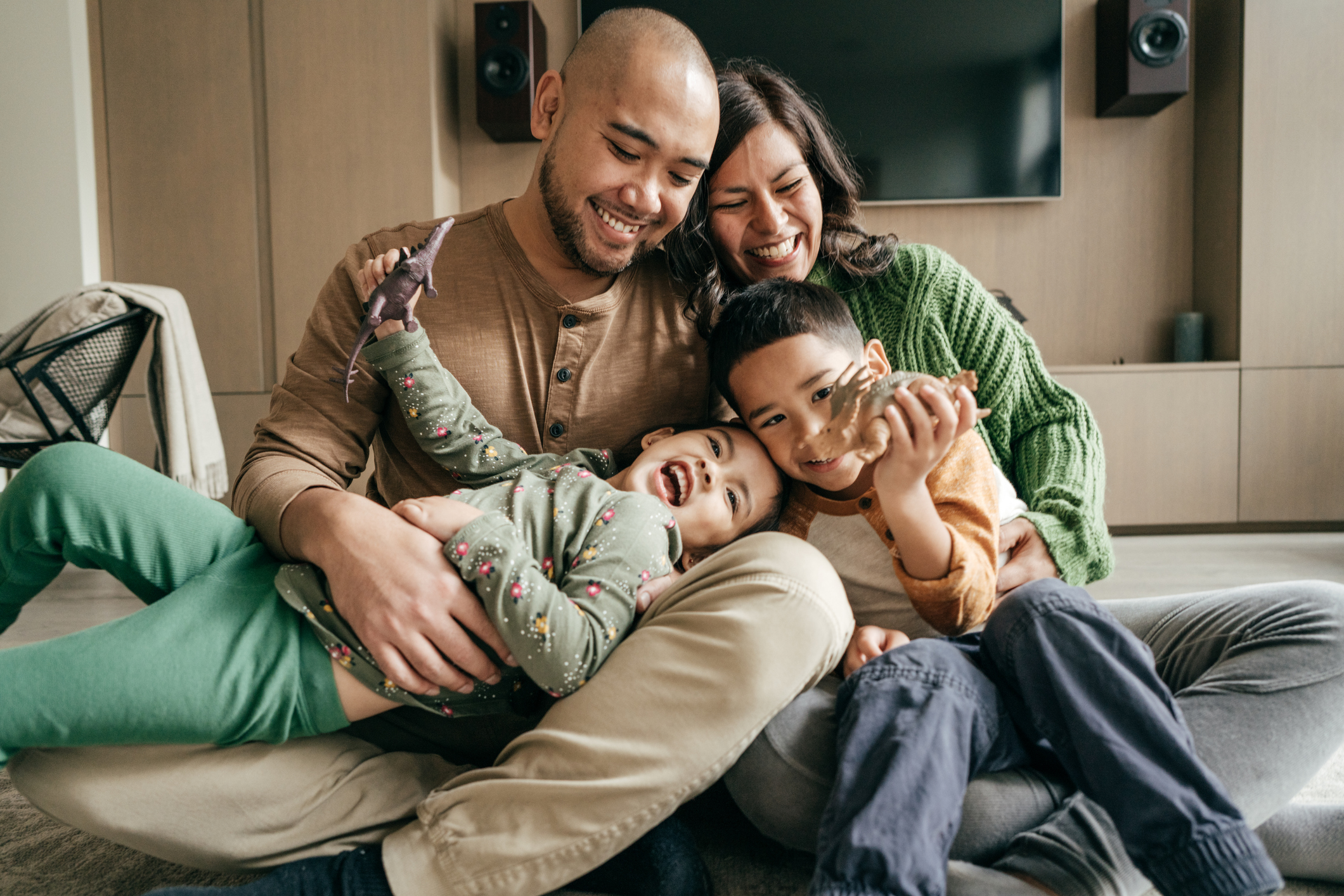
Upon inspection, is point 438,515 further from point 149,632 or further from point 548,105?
point 548,105

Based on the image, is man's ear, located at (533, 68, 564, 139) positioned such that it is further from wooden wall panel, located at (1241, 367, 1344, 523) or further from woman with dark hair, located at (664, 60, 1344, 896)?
wooden wall panel, located at (1241, 367, 1344, 523)

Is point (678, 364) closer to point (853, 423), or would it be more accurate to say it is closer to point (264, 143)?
point (853, 423)

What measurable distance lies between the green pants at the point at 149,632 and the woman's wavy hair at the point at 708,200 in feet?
2.46

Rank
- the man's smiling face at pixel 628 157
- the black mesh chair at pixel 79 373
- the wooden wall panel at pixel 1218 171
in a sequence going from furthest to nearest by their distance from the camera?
1. the wooden wall panel at pixel 1218 171
2. the black mesh chair at pixel 79 373
3. the man's smiling face at pixel 628 157

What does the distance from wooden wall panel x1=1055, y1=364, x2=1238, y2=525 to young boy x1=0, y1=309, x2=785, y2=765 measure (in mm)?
2867

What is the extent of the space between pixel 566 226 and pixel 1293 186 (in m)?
3.34

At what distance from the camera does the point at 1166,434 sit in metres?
3.30

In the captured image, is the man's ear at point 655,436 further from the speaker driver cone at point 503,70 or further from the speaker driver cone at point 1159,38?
the speaker driver cone at point 1159,38

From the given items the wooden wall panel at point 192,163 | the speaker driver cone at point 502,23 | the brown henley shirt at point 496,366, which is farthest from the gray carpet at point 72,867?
the speaker driver cone at point 502,23

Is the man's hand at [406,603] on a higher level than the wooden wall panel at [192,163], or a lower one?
lower

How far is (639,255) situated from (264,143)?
286 centimetres

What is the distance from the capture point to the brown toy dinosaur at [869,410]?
854 mm

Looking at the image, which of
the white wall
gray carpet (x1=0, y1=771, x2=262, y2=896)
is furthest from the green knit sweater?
the white wall

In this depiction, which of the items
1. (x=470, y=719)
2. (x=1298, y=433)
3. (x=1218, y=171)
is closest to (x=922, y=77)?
(x=1218, y=171)
